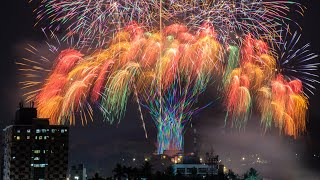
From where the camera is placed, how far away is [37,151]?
12950 centimetres

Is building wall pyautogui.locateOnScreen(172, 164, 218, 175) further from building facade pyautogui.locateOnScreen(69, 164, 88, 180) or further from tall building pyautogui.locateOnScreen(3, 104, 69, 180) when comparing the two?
tall building pyautogui.locateOnScreen(3, 104, 69, 180)

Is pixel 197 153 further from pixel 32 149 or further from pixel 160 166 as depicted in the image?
pixel 32 149

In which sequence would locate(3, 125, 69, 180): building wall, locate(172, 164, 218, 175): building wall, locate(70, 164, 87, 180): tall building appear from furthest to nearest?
locate(172, 164, 218, 175): building wall < locate(70, 164, 87, 180): tall building < locate(3, 125, 69, 180): building wall

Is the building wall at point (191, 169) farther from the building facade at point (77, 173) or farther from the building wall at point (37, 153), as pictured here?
the building wall at point (37, 153)

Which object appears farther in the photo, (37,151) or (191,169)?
(191,169)

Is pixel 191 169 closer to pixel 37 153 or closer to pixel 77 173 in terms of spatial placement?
pixel 77 173

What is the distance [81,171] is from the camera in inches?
6624

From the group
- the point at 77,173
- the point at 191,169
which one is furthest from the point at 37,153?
the point at 191,169

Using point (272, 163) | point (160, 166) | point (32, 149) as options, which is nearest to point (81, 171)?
point (160, 166)

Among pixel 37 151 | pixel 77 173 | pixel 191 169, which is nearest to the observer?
pixel 37 151

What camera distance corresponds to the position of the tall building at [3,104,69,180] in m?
129

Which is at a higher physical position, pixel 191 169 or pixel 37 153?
pixel 37 153

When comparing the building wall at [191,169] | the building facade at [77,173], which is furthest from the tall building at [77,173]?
the building wall at [191,169]

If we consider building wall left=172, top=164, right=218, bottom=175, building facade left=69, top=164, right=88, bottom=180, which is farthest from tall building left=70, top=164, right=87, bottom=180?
building wall left=172, top=164, right=218, bottom=175
